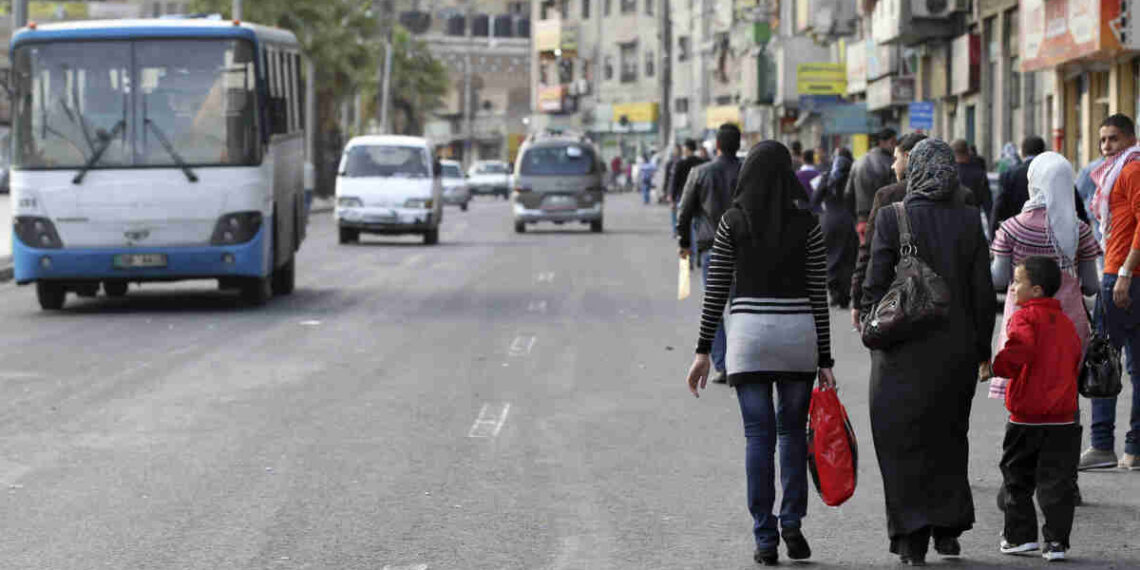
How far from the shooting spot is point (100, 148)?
21.5m

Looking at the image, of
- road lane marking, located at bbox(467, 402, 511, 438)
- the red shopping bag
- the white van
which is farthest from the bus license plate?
the white van

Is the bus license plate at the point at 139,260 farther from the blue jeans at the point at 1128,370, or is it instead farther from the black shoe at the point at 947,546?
the black shoe at the point at 947,546

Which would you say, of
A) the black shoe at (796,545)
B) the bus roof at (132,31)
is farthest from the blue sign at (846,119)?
the black shoe at (796,545)

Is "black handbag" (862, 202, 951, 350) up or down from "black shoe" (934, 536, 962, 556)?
up

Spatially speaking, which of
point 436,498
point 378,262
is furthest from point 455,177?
point 436,498

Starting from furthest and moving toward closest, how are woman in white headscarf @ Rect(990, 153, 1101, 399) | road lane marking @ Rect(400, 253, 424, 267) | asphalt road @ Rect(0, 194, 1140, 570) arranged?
road lane marking @ Rect(400, 253, 424, 267) < woman in white headscarf @ Rect(990, 153, 1101, 399) < asphalt road @ Rect(0, 194, 1140, 570)

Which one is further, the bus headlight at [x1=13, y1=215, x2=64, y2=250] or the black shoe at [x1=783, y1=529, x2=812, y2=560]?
the bus headlight at [x1=13, y1=215, x2=64, y2=250]

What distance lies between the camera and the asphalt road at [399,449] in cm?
835

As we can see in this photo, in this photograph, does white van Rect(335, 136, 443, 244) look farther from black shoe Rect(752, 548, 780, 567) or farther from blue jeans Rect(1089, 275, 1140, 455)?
black shoe Rect(752, 548, 780, 567)

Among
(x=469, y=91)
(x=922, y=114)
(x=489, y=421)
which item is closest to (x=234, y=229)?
(x=489, y=421)

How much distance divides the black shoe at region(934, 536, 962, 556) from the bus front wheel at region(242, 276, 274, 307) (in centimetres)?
1534

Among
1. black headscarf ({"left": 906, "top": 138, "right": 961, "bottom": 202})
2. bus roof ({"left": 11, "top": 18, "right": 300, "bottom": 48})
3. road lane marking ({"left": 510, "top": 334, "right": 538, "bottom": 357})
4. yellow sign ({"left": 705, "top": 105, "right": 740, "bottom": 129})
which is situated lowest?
road lane marking ({"left": 510, "top": 334, "right": 538, "bottom": 357})

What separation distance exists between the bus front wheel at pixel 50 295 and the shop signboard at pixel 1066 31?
45.4ft

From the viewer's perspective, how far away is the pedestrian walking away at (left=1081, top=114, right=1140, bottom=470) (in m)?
10.6
